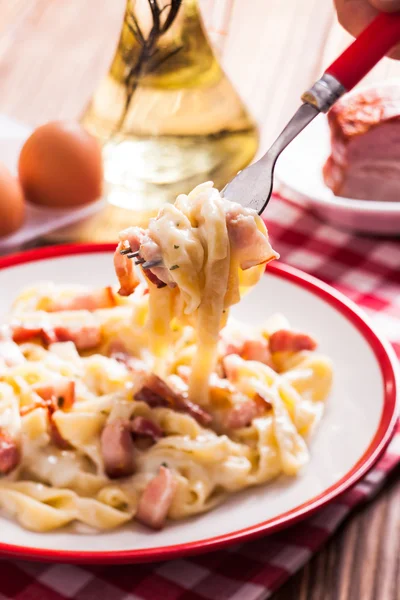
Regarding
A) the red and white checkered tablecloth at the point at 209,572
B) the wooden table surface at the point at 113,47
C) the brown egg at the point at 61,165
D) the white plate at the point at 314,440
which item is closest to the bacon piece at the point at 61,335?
the white plate at the point at 314,440

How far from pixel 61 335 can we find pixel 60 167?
1.00 meters

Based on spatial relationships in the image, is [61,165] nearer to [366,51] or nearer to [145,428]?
[366,51]

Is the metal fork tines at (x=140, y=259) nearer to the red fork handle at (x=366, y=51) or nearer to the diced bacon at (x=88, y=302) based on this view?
the diced bacon at (x=88, y=302)

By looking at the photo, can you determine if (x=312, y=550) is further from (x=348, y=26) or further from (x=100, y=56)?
(x=100, y=56)

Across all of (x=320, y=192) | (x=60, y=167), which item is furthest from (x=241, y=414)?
(x=60, y=167)

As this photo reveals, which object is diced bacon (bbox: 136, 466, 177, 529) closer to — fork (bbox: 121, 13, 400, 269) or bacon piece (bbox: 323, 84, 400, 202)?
fork (bbox: 121, 13, 400, 269)

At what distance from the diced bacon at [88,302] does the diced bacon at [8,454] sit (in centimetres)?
60

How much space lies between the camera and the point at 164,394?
2352 millimetres

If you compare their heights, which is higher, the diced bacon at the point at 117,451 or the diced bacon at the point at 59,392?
the diced bacon at the point at 117,451

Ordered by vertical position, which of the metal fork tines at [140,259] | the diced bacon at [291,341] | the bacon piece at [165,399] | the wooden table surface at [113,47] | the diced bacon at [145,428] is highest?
the metal fork tines at [140,259]

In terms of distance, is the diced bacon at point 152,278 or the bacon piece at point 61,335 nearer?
the diced bacon at point 152,278

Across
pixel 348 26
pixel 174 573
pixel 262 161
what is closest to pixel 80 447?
pixel 174 573

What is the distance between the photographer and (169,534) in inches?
80.0

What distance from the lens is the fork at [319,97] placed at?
2.35 meters
